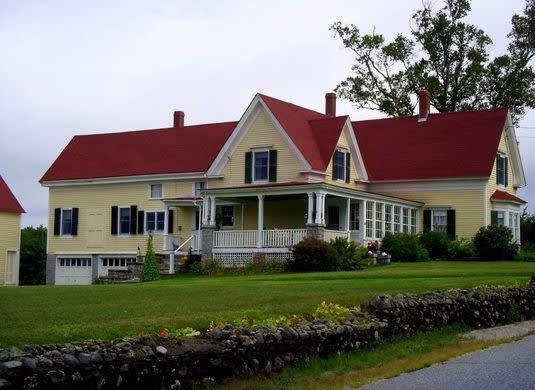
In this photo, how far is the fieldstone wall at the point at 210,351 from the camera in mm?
9523

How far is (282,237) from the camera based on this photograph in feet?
121

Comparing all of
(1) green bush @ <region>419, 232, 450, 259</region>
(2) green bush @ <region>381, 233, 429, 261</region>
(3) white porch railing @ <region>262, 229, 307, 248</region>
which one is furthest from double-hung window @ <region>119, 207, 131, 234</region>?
(1) green bush @ <region>419, 232, 450, 259</region>

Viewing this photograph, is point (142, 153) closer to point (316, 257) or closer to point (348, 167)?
point (348, 167)

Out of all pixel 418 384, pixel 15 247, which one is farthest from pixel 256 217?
pixel 418 384

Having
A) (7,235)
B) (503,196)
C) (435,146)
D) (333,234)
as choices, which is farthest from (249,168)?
(7,235)

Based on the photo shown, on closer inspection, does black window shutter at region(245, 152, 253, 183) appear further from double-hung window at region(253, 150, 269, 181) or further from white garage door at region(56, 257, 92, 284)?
white garage door at region(56, 257, 92, 284)

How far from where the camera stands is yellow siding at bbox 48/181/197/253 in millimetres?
44188

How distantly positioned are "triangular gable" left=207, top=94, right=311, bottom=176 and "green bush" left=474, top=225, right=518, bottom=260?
8393mm

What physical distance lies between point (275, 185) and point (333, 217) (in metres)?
4.76

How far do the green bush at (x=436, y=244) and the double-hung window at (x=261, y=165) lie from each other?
26.0 ft

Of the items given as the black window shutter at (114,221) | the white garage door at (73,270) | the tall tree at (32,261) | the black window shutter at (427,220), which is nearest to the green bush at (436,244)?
the black window shutter at (427,220)

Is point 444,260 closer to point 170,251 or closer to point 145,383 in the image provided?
point 170,251

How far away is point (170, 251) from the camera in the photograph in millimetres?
40469

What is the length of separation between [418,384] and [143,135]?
39119 mm
